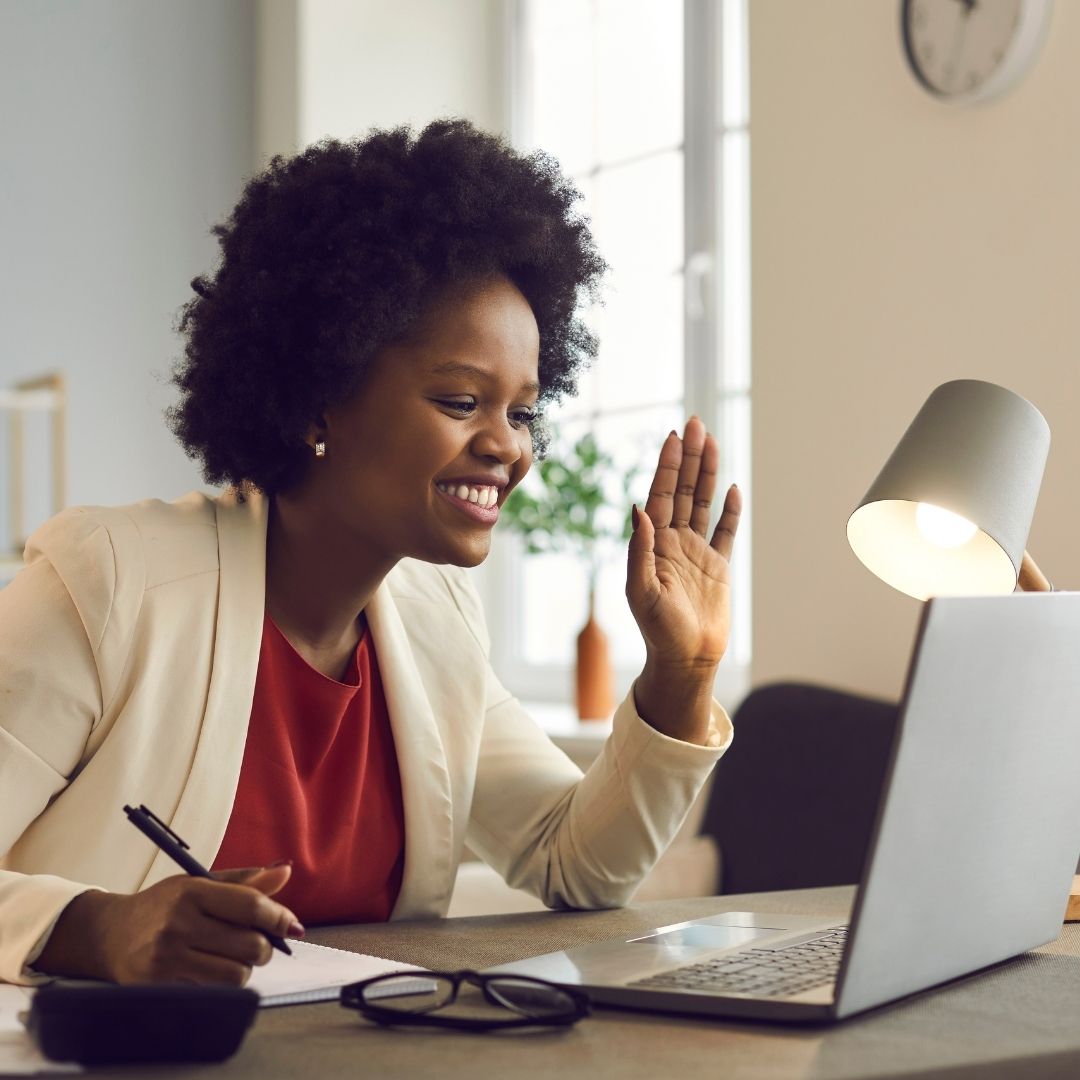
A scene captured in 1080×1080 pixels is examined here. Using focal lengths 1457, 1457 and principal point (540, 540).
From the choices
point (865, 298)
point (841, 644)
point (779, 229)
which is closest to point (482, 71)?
point (779, 229)

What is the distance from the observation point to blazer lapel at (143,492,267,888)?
1.22 meters

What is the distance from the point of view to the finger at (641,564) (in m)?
1.35

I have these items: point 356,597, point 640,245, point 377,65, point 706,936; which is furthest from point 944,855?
point 377,65

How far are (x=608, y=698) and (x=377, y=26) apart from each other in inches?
77.1

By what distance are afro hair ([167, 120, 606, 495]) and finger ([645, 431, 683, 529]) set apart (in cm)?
26

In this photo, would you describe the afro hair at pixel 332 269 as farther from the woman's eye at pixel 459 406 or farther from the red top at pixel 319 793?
the red top at pixel 319 793

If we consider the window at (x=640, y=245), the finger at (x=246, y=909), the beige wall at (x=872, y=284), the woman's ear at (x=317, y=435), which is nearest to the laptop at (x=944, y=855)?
the finger at (x=246, y=909)

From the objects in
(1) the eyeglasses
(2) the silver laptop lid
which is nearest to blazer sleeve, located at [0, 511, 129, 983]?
(1) the eyeglasses

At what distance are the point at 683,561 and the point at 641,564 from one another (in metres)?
0.07

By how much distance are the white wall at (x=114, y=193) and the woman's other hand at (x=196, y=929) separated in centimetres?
317

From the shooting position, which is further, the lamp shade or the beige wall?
the beige wall

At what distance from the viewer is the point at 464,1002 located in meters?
0.84

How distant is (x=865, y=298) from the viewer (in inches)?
93.2

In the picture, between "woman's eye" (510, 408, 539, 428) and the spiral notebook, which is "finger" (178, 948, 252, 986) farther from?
"woman's eye" (510, 408, 539, 428)
